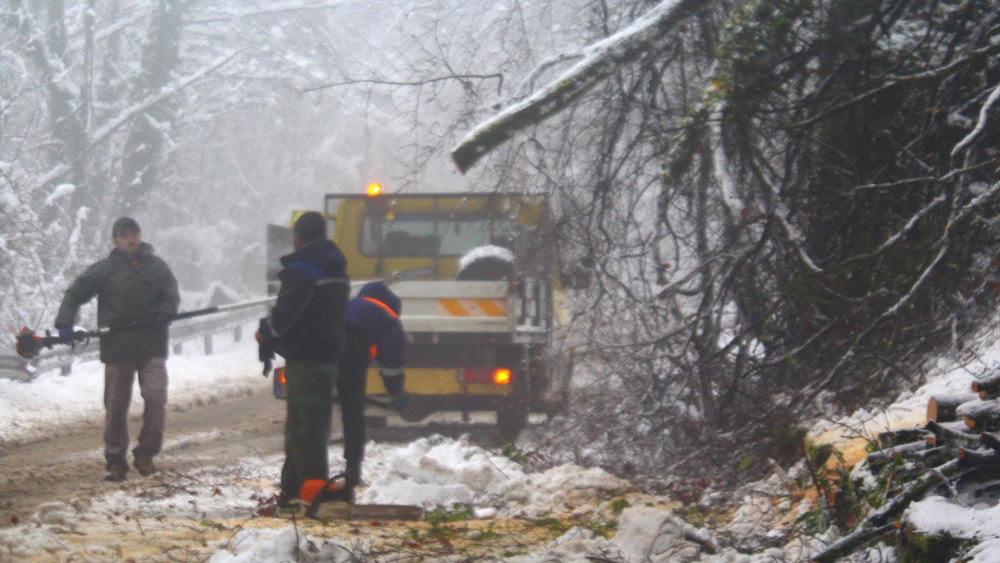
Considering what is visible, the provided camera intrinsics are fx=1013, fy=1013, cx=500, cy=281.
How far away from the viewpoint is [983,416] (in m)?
3.50

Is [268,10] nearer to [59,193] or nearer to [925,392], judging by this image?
[59,193]

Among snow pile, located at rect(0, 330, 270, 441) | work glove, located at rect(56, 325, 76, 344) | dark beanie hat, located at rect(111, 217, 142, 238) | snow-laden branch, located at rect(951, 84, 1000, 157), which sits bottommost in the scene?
snow pile, located at rect(0, 330, 270, 441)

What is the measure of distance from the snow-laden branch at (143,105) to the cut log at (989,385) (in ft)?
61.0

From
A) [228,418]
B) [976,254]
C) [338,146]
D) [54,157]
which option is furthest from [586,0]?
[338,146]

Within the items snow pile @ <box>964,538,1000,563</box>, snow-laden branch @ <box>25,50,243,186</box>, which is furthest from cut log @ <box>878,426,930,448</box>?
snow-laden branch @ <box>25,50,243,186</box>

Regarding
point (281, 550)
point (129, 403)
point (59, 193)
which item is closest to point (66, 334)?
point (129, 403)

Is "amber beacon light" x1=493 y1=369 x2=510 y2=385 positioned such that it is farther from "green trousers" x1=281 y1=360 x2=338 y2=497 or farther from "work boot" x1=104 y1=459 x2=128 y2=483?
"green trousers" x1=281 y1=360 x2=338 y2=497

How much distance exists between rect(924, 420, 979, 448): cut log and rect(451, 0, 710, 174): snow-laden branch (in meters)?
2.72

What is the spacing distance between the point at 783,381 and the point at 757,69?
188 centimetres

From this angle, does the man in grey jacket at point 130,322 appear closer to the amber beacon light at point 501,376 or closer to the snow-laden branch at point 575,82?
the amber beacon light at point 501,376

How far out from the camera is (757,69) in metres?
5.71

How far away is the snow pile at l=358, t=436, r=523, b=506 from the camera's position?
6.38m

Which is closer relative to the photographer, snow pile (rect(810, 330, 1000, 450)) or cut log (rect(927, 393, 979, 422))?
cut log (rect(927, 393, 979, 422))

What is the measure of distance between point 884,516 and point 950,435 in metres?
0.45
